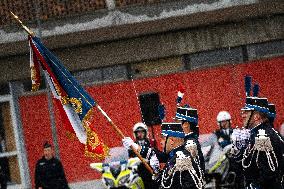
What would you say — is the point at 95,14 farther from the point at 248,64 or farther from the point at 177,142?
the point at 177,142

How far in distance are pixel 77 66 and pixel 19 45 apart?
1836mm

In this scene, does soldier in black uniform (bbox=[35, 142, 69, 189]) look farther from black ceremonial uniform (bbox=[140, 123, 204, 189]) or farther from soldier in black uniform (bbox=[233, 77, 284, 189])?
soldier in black uniform (bbox=[233, 77, 284, 189])

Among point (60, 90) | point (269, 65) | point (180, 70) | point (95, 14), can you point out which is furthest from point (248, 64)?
point (60, 90)

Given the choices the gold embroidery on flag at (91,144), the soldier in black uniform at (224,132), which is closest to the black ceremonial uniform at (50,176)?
the soldier in black uniform at (224,132)

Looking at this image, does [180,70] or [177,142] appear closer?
[177,142]

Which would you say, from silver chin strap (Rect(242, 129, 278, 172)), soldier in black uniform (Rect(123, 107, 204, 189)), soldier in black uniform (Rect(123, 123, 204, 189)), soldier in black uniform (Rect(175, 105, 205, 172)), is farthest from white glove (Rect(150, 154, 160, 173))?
silver chin strap (Rect(242, 129, 278, 172))

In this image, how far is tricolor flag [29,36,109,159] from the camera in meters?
8.09

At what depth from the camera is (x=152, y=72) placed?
54.3ft

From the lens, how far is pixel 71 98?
26.6 ft

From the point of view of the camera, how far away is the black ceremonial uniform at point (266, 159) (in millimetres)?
6953

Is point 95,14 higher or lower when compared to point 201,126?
higher

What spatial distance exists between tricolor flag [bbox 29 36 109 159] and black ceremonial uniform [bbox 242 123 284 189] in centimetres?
217

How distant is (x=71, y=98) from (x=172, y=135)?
1.72m

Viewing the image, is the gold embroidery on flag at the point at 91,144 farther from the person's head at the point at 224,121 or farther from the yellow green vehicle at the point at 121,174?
the person's head at the point at 224,121
